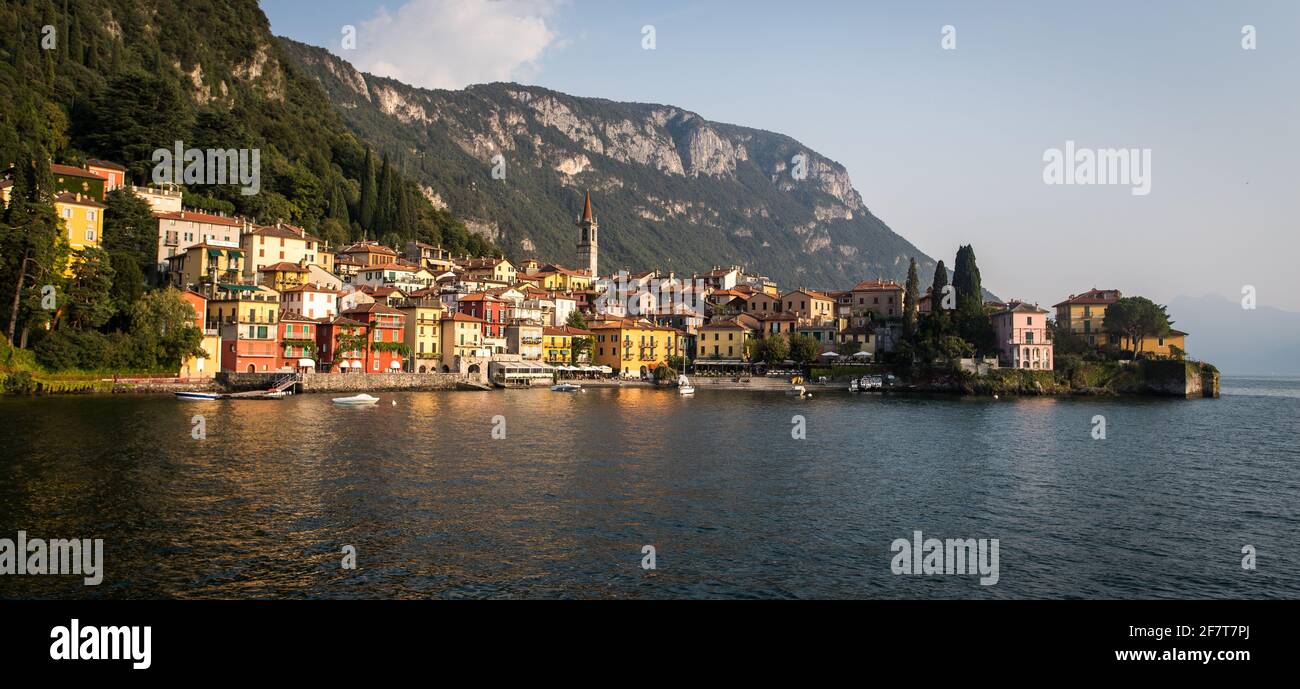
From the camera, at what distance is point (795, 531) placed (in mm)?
20062

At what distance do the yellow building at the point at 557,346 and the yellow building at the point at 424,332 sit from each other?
14.0m

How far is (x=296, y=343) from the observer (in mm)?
70875

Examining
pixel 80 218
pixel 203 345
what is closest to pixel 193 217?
pixel 80 218

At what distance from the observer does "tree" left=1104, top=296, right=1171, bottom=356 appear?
79812 mm

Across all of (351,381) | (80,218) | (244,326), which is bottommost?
(351,381)

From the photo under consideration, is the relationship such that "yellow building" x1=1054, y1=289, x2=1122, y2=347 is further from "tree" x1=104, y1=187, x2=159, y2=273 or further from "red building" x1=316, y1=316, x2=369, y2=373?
"tree" x1=104, y1=187, x2=159, y2=273

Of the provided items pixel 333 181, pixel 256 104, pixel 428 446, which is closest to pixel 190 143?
pixel 333 181

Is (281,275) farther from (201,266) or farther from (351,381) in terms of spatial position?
(351,381)

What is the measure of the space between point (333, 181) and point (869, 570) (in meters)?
110

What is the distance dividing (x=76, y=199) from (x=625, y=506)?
6511cm

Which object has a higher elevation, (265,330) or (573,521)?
(265,330)
